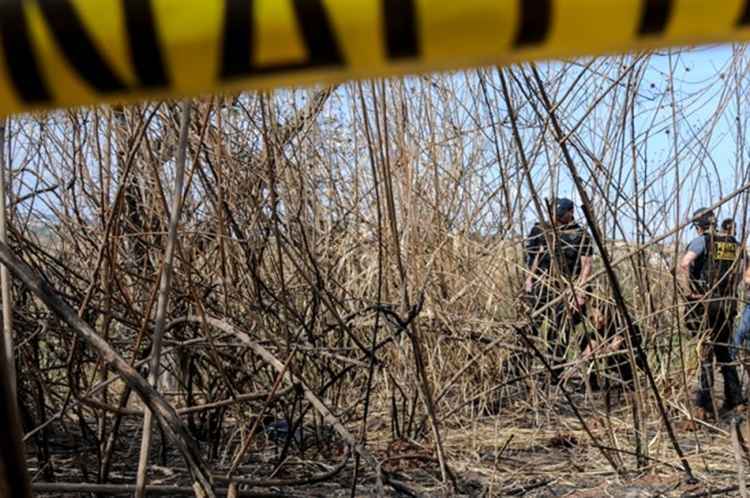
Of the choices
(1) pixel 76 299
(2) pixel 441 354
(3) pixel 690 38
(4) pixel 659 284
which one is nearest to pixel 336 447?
(2) pixel 441 354

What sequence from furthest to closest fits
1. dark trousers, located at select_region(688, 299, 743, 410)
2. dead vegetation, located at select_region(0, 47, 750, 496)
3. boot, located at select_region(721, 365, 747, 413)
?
boot, located at select_region(721, 365, 747, 413) < dark trousers, located at select_region(688, 299, 743, 410) < dead vegetation, located at select_region(0, 47, 750, 496)

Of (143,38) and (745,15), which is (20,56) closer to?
(143,38)

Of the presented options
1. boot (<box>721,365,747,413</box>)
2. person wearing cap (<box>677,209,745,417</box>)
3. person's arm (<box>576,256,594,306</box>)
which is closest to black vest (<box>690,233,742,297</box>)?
person wearing cap (<box>677,209,745,417</box>)

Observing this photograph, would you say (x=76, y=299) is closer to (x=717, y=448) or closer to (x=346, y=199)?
(x=346, y=199)

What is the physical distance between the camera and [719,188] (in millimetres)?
2496

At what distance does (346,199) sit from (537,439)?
97 cm

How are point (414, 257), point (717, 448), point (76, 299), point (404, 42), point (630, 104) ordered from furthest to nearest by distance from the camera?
1. point (717, 448)
2. point (414, 257)
3. point (630, 104)
4. point (76, 299)
5. point (404, 42)

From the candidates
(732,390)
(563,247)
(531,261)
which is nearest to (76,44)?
(563,247)

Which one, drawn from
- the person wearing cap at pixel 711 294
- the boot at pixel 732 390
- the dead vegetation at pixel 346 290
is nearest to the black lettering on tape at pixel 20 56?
the dead vegetation at pixel 346 290

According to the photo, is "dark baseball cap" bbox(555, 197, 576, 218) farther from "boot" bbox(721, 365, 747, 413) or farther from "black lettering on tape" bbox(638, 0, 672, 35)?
"black lettering on tape" bbox(638, 0, 672, 35)

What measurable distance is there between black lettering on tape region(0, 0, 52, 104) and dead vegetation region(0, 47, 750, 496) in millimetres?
1170

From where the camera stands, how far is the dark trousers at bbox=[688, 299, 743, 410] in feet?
8.34

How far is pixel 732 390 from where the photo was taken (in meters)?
3.64

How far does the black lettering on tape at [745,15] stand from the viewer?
306 mm
